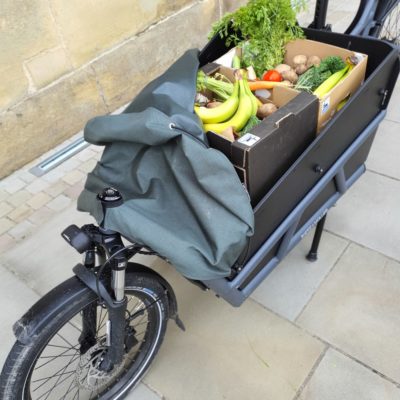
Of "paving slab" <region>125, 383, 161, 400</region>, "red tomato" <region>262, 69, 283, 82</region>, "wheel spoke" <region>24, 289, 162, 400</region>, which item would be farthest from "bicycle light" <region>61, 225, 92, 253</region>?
"red tomato" <region>262, 69, 283, 82</region>

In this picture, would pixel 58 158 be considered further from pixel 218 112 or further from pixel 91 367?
pixel 218 112

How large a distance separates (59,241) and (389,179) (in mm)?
2496

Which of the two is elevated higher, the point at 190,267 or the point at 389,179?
the point at 190,267

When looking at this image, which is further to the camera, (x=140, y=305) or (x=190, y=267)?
(x=140, y=305)

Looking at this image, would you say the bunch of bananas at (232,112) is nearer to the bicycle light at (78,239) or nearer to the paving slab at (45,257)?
the bicycle light at (78,239)

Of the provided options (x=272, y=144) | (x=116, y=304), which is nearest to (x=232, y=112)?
(x=272, y=144)

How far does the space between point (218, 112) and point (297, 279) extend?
128 cm

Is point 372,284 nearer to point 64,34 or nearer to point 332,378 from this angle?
point 332,378

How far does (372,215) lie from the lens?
289 cm

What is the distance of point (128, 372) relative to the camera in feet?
6.93

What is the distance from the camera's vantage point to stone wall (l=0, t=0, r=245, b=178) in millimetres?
3418

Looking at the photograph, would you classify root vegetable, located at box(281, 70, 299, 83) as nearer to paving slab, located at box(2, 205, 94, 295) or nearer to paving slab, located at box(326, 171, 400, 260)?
paving slab, located at box(326, 171, 400, 260)

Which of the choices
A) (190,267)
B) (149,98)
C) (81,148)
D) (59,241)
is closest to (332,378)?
(190,267)

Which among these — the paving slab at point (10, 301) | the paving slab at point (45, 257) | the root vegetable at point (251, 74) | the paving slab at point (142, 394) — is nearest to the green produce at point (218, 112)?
the root vegetable at point (251, 74)
